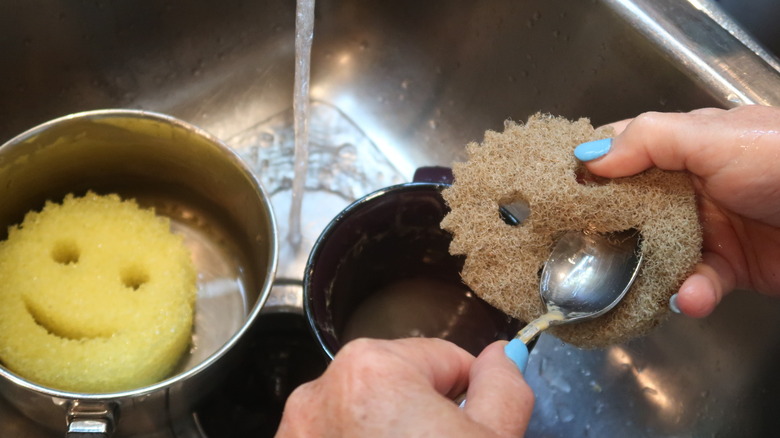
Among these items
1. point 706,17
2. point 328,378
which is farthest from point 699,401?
point 328,378

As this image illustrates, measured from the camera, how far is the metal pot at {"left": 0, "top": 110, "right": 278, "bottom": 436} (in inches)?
22.1

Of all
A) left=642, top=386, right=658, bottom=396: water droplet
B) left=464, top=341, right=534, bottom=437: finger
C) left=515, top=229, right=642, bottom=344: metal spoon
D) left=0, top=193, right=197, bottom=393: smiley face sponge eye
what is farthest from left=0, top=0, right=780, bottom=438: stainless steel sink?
left=464, top=341, right=534, bottom=437: finger

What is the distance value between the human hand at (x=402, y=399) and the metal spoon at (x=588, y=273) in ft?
0.38

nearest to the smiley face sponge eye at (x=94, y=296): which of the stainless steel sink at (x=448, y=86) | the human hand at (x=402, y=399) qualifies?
the stainless steel sink at (x=448, y=86)

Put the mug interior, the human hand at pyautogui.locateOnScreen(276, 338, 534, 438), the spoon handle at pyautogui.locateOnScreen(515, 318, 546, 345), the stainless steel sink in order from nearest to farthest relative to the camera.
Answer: the human hand at pyautogui.locateOnScreen(276, 338, 534, 438) < the spoon handle at pyautogui.locateOnScreen(515, 318, 546, 345) < the mug interior < the stainless steel sink

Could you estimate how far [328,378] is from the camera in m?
0.38

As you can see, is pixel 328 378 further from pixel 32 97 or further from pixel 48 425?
pixel 32 97

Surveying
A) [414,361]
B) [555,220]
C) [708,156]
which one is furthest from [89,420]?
[708,156]

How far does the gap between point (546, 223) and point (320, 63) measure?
0.49 m

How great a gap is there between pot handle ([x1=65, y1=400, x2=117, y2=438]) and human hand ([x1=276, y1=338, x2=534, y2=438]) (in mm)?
199

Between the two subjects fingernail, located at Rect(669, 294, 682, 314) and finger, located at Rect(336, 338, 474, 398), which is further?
fingernail, located at Rect(669, 294, 682, 314)

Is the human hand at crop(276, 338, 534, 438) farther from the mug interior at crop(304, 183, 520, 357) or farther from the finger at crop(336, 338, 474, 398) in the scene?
the mug interior at crop(304, 183, 520, 357)

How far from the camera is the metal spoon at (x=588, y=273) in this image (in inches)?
19.8

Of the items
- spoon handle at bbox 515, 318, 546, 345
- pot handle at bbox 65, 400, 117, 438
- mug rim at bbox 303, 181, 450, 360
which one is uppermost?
spoon handle at bbox 515, 318, 546, 345
